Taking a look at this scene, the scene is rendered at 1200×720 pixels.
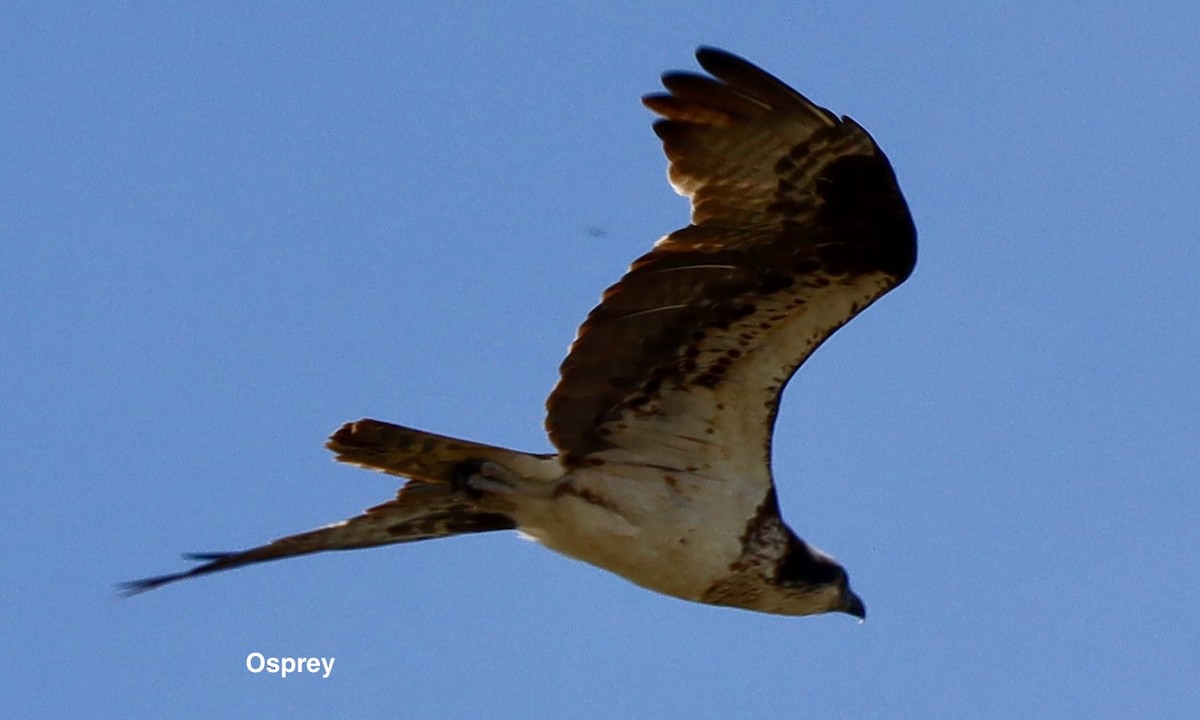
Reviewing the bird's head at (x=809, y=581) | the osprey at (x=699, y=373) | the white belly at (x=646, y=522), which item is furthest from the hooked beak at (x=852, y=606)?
the white belly at (x=646, y=522)

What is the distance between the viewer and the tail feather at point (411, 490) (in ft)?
27.9

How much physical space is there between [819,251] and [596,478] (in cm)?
139

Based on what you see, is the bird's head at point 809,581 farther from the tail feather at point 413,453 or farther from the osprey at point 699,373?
the tail feather at point 413,453

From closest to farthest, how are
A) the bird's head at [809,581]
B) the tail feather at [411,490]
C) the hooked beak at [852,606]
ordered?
1. the tail feather at [411,490]
2. the bird's head at [809,581]
3. the hooked beak at [852,606]

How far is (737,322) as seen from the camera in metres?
8.78

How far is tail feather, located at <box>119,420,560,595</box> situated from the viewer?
27.9ft

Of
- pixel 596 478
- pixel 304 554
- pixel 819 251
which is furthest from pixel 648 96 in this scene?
pixel 304 554

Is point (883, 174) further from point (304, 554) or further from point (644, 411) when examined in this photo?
point (304, 554)

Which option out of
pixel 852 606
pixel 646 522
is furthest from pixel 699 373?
pixel 852 606

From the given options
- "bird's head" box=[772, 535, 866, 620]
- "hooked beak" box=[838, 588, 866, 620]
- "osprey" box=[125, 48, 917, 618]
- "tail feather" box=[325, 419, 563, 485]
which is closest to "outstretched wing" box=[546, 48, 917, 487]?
"osprey" box=[125, 48, 917, 618]

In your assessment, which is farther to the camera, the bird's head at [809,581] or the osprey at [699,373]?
the bird's head at [809,581]

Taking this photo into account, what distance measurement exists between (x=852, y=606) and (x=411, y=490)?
2.44m

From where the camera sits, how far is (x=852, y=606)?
1005cm

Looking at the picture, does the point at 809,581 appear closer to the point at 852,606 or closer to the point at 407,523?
the point at 852,606
